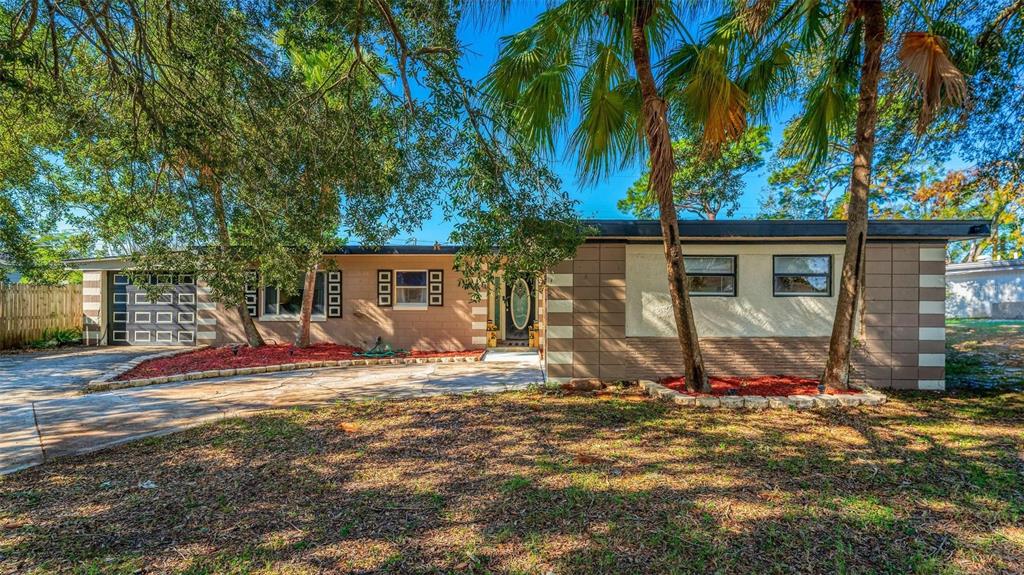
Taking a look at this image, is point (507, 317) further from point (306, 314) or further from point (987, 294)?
point (987, 294)

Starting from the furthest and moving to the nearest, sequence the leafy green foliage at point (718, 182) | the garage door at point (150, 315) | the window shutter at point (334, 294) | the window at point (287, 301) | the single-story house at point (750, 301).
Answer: the leafy green foliage at point (718, 182) → the garage door at point (150, 315) → the window at point (287, 301) → the window shutter at point (334, 294) → the single-story house at point (750, 301)

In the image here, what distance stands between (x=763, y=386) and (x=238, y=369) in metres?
8.99

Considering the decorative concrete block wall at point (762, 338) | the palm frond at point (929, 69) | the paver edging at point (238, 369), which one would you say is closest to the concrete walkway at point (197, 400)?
the paver edging at point (238, 369)

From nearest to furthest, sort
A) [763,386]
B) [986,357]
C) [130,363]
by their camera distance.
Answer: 1. [763,386]
2. [130,363]
3. [986,357]

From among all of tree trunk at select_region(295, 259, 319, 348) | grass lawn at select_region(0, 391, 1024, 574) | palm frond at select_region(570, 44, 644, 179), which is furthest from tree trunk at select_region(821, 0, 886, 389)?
tree trunk at select_region(295, 259, 319, 348)

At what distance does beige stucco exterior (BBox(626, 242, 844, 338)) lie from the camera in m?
6.82

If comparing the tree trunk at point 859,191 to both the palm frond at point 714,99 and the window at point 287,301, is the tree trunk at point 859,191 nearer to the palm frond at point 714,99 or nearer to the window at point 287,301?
the palm frond at point 714,99

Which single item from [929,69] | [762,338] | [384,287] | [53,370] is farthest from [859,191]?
[53,370]

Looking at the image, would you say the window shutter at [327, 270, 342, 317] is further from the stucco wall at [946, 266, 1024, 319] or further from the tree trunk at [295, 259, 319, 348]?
the stucco wall at [946, 266, 1024, 319]

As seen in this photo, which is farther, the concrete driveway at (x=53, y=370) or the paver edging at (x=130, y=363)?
the paver edging at (x=130, y=363)

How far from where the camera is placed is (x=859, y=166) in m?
5.53

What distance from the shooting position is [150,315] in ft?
36.7

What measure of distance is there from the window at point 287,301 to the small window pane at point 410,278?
6.44ft

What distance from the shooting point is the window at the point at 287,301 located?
10.7 m
